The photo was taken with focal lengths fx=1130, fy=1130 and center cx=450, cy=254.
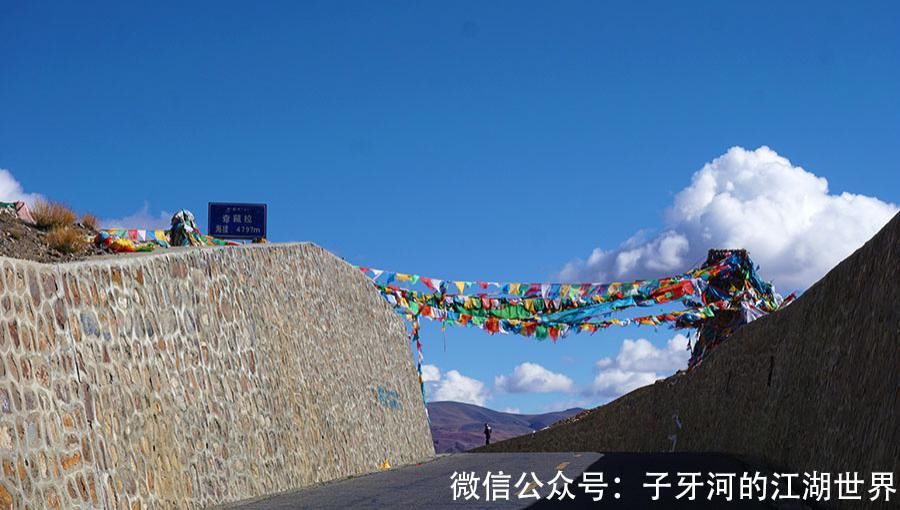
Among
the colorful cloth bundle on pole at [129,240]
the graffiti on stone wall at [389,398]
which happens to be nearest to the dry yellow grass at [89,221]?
the colorful cloth bundle on pole at [129,240]

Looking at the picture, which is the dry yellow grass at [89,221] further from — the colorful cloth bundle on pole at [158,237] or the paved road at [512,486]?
the paved road at [512,486]

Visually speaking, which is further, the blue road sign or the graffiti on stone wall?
the graffiti on stone wall

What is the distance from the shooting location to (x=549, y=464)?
66.8ft

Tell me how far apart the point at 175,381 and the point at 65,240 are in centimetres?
950

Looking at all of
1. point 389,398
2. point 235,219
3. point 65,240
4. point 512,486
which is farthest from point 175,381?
point 389,398

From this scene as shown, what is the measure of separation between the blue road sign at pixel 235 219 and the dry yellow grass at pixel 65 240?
3289 mm

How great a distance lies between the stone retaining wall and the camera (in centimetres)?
1098

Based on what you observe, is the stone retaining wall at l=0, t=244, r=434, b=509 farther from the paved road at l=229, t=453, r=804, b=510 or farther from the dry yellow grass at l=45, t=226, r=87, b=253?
the dry yellow grass at l=45, t=226, r=87, b=253

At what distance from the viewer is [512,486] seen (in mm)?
15195

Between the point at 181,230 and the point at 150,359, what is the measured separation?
1074 centimetres

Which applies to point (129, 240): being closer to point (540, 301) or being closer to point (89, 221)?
point (89, 221)

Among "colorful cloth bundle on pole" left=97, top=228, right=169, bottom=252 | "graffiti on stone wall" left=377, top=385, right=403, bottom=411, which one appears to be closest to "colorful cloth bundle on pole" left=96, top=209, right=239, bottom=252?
"colorful cloth bundle on pole" left=97, top=228, right=169, bottom=252

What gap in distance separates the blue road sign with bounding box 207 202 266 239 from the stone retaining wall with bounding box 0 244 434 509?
1592mm

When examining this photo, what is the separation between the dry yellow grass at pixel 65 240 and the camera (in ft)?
76.5
